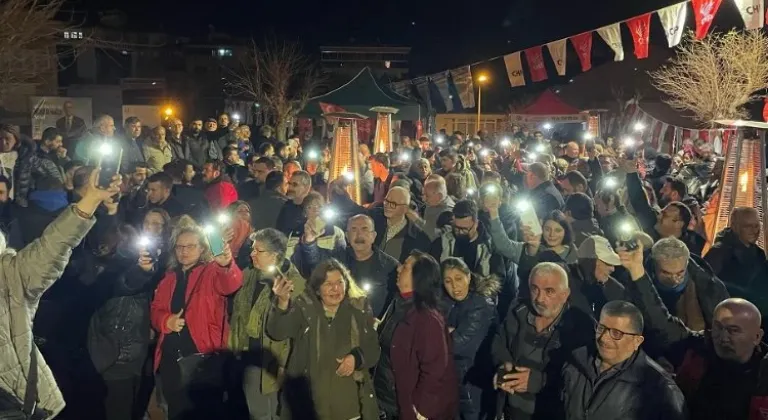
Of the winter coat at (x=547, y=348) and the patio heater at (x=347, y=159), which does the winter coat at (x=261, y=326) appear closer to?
the winter coat at (x=547, y=348)

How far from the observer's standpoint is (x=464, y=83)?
20.3m

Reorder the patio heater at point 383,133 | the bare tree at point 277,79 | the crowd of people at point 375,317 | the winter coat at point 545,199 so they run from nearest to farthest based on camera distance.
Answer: the crowd of people at point 375,317, the winter coat at point 545,199, the patio heater at point 383,133, the bare tree at point 277,79

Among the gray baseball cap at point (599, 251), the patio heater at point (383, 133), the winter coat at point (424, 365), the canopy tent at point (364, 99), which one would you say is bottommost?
the winter coat at point (424, 365)

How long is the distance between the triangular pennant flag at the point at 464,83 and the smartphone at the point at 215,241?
15.9m

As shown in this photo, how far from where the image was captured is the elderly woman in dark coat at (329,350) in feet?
14.5

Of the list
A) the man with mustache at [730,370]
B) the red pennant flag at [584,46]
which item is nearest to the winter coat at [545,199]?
the man with mustache at [730,370]

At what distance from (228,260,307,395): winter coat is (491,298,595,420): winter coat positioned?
4.50 feet

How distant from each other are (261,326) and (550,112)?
29.7 metres

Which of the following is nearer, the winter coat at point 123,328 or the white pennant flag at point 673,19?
the winter coat at point 123,328

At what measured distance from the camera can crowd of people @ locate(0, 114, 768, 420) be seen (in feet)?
11.8

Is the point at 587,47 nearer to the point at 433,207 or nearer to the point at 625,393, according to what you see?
the point at 433,207

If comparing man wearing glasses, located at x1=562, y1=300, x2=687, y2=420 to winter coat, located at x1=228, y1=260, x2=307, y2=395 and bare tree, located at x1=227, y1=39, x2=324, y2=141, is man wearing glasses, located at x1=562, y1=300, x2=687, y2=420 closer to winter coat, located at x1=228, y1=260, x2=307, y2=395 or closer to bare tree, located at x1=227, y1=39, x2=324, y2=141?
winter coat, located at x1=228, y1=260, x2=307, y2=395

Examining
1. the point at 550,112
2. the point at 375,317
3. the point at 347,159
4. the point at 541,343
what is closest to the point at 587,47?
the point at 347,159

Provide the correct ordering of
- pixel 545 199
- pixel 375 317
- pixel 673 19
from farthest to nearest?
pixel 673 19, pixel 545 199, pixel 375 317
